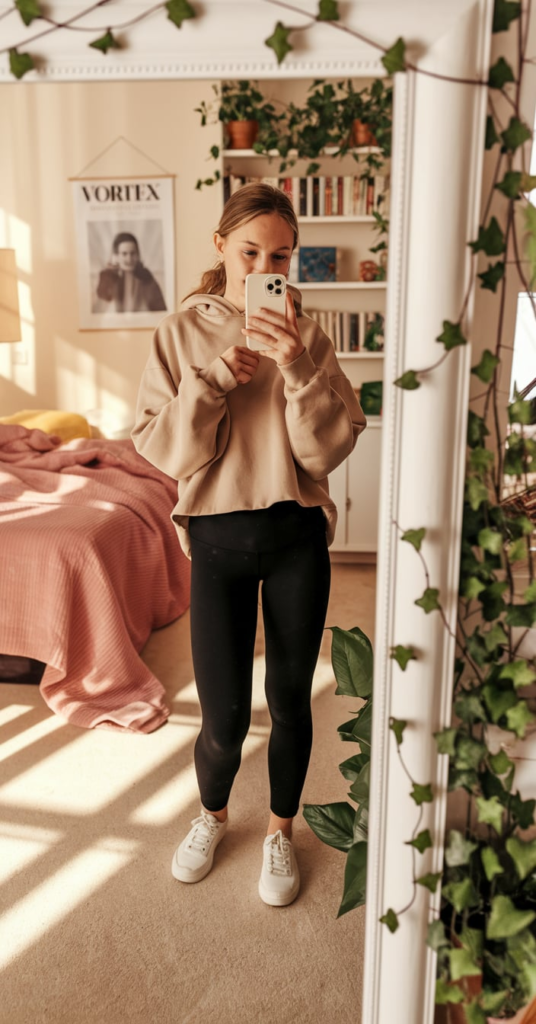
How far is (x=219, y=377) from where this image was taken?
1.05m

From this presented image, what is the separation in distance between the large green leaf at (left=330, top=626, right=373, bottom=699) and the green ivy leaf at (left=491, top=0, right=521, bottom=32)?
2.52 feet

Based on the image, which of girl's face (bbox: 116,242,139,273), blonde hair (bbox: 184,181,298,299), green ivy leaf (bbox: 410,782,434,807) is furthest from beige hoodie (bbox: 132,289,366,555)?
girl's face (bbox: 116,242,139,273)

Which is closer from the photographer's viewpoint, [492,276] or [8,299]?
[492,276]

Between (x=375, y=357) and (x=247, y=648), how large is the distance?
113 centimetres

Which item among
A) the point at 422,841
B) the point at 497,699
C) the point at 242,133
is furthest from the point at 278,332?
the point at 242,133

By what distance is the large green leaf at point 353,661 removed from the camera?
3.86ft

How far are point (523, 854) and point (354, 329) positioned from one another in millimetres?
2016

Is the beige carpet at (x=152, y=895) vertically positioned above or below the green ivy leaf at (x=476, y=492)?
below

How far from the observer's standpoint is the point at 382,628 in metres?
0.85

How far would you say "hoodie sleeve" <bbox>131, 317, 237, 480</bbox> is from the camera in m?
1.06

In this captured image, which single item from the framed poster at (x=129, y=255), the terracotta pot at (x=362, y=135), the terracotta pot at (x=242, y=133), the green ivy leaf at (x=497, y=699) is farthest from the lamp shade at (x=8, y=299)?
the green ivy leaf at (x=497, y=699)

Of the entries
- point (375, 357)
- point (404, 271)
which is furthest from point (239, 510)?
point (375, 357)

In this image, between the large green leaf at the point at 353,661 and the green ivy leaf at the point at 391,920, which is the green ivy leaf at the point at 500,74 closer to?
the large green leaf at the point at 353,661

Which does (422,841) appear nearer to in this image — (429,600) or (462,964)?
(462,964)
